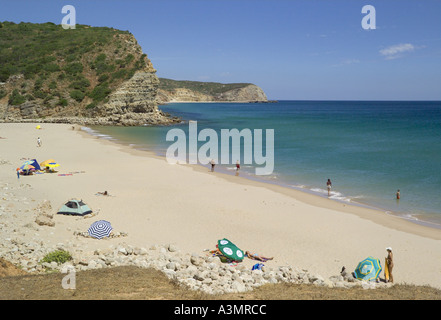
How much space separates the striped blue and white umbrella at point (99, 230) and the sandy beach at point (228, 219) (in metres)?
0.24

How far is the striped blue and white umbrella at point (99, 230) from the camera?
11273 millimetres

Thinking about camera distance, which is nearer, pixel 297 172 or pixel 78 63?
pixel 297 172

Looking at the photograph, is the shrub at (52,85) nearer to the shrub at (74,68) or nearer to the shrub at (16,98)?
the shrub at (74,68)

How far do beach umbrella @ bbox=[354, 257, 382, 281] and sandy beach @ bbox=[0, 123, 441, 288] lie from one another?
0.81 metres

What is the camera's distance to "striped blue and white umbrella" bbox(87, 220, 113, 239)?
11273 mm

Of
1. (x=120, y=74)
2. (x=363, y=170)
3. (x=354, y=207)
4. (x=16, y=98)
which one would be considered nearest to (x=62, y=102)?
(x=16, y=98)

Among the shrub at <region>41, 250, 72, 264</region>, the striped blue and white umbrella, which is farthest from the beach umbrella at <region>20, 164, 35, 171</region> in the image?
the shrub at <region>41, 250, 72, 264</region>

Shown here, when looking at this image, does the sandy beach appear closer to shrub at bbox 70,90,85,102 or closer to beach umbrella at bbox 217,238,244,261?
beach umbrella at bbox 217,238,244,261

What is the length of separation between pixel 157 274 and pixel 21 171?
15551mm

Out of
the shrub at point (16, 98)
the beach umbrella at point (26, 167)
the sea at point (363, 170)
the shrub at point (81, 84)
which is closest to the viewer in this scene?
the sea at point (363, 170)

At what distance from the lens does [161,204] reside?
52.0 feet

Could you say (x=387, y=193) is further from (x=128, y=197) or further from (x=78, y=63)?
(x=78, y=63)

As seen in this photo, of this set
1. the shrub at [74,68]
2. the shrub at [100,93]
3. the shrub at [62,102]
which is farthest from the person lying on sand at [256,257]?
the shrub at [74,68]

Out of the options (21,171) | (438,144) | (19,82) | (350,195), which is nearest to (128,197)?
(21,171)
